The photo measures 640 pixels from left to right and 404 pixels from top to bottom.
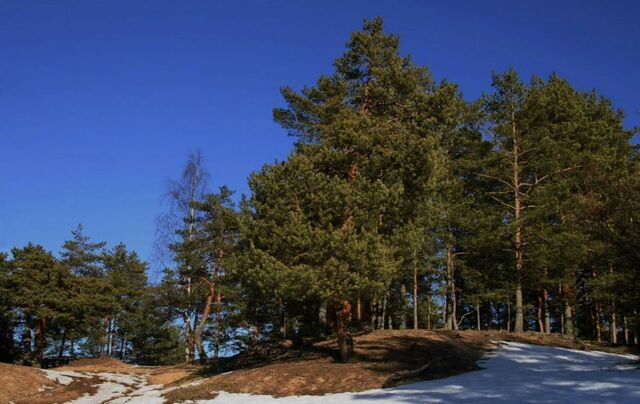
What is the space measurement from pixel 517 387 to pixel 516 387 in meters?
0.02

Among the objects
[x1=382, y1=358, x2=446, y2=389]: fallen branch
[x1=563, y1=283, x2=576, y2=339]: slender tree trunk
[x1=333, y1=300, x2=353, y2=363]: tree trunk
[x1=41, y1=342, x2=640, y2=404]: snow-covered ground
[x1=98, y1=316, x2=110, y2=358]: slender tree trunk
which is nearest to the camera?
[x1=41, y1=342, x2=640, y2=404]: snow-covered ground

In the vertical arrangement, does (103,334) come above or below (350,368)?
below

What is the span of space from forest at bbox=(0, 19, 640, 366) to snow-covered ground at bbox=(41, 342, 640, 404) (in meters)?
2.62

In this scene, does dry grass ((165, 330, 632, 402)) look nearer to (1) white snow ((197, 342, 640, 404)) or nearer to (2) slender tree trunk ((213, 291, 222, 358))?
(1) white snow ((197, 342, 640, 404))

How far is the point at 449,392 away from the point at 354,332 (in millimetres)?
11013

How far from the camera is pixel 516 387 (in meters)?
11.6

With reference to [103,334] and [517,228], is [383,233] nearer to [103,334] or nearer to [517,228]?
[517,228]

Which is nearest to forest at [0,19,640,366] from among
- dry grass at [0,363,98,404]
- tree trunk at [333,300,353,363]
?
tree trunk at [333,300,353,363]

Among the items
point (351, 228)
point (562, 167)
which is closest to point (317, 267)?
point (351, 228)

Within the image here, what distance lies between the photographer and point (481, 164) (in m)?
28.1

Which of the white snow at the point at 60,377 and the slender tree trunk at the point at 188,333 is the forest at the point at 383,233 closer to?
the slender tree trunk at the point at 188,333

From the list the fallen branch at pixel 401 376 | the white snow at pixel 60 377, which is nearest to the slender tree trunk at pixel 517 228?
the fallen branch at pixel 401 376

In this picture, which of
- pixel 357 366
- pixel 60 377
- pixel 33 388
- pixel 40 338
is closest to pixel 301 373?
pixel 357 366

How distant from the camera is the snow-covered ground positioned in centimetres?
1021
